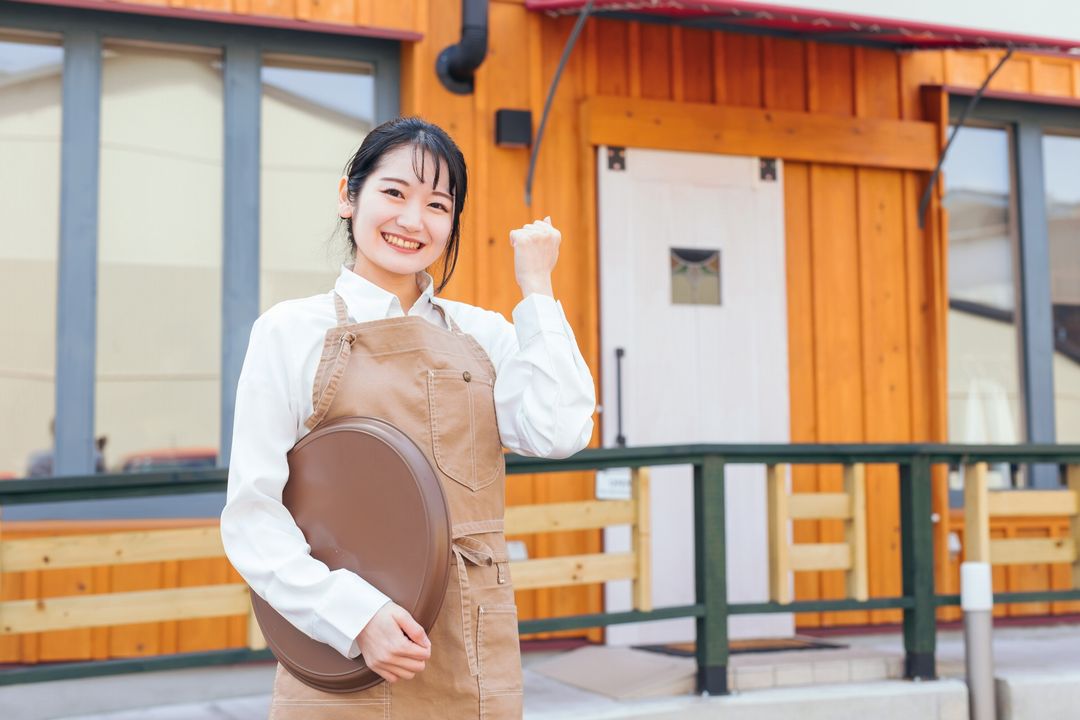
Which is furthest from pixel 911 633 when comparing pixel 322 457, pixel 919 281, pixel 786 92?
pixel 322 457

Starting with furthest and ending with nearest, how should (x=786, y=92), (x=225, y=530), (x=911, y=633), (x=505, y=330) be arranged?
(x=786, y=92)
(x=911, y=633)
(x=505, y=330)
(x=225, y=530)

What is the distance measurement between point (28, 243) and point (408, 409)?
13.2ft

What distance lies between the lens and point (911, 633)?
486 centimetres

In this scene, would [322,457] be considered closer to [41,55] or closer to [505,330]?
[505,330]

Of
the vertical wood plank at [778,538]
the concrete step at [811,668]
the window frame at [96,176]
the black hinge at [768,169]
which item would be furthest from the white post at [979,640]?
the window frame at [96,176]

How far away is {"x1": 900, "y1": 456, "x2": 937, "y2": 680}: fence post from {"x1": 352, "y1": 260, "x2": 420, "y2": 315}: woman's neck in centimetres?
351

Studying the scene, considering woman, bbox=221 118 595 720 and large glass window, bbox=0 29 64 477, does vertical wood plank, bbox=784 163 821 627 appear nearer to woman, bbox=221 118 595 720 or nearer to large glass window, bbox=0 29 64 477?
large glass window, bbox=0 29 64 477

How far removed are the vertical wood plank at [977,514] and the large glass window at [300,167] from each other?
9.63 ft

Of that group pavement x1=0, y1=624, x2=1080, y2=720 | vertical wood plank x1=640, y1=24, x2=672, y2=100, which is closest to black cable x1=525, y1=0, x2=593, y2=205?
vertical wood plank x1=640, y1=24, x2=672, y2=100

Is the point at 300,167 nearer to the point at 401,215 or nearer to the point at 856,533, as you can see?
the point at 856,533

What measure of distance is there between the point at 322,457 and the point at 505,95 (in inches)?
169

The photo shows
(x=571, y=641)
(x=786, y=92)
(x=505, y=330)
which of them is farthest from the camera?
(x=786, y=92)

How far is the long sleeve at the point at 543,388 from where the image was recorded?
1798 millimetres

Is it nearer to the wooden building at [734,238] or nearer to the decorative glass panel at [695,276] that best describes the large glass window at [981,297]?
the wooden building at [734,238]
